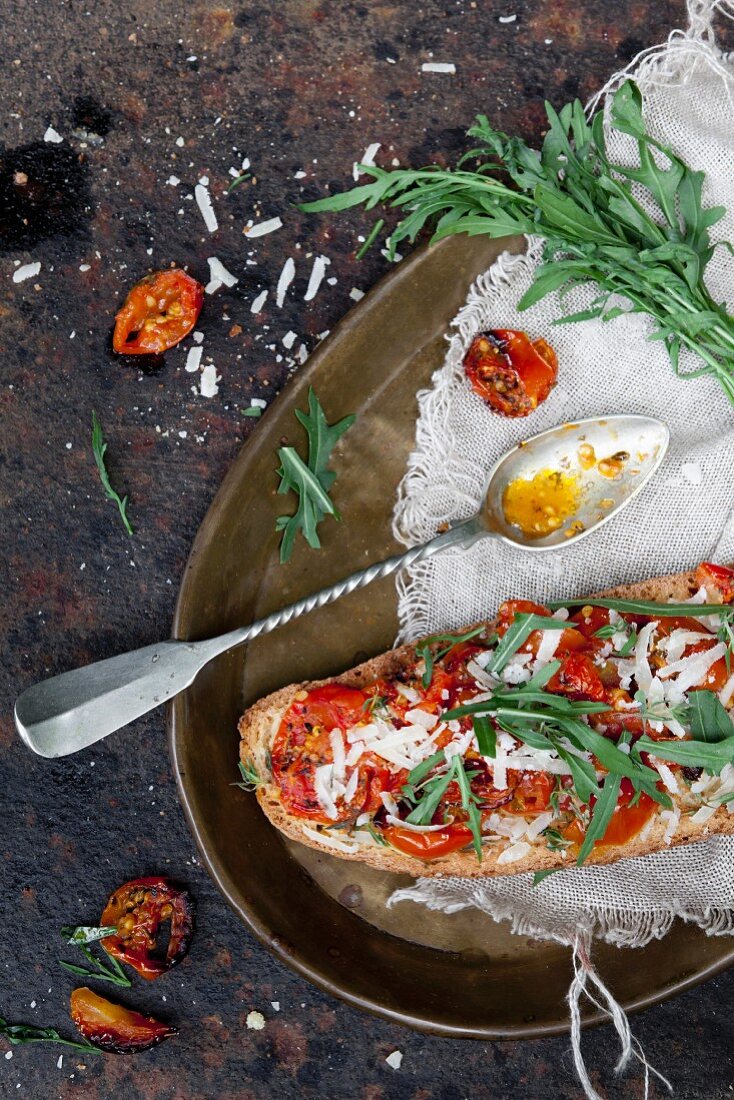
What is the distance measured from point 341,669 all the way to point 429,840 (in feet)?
2.08

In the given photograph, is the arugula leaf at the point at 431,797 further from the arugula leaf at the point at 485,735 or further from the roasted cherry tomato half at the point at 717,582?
the roasted cherry tomato half at the point at 717,582

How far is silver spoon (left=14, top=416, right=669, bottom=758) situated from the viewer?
2686 millimetres

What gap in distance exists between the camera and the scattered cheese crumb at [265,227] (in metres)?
3.00

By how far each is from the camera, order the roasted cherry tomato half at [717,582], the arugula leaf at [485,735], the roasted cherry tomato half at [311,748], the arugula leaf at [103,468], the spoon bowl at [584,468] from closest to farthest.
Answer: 1. the arugula leaf at [485,735]
2. the roasted cherry tomato half at [311,748]
3. the roasted cherry tomato half at [717,582]
4. the spoon bowl at [584,468]
5. the arugula leaf at [103,468]

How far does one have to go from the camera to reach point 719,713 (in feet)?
7.73

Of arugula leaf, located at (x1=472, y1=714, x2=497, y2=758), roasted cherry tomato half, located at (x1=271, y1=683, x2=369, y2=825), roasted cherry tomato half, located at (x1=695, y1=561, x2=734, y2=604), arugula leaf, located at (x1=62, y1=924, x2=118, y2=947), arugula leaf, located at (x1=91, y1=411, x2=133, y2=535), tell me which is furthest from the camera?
arugula leaf, located at (x1=62, y1=924, x2=118, y2=947)

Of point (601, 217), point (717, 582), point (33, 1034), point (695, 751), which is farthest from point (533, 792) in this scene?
point (33, 1034)

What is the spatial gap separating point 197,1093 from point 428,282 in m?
2.98

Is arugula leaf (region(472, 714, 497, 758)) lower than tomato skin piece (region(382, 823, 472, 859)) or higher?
higher

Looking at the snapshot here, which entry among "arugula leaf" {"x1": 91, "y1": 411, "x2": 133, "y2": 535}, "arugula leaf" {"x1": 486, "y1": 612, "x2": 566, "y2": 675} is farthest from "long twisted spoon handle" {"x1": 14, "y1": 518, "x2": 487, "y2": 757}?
"arugula leaf" {"x1": 91, "y1": 411, "x2": 133, "y2": 535}

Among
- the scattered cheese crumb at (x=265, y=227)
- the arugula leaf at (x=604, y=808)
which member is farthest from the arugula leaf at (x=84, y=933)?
the scattered cheese crumb at (x=265, y=227)

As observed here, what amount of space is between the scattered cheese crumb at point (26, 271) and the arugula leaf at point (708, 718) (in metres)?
2.55

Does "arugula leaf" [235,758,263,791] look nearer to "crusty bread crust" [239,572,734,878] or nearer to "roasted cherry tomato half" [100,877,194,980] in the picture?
"crusty bread crust" [239,572,734,878]

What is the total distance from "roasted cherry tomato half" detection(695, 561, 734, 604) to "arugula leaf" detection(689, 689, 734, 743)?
0.37 m
